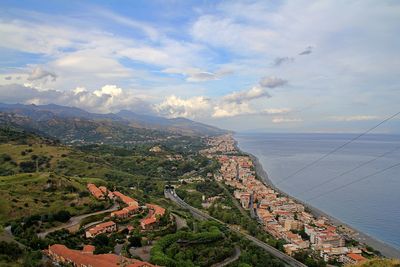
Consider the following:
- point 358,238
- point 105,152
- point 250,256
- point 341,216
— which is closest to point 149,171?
point 105,152

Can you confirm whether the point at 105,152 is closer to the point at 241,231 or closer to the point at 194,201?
the point at 194,201

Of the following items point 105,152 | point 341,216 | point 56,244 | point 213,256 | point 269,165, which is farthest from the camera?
point 269,165

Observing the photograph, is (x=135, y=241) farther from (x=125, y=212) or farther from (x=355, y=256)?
(x=355, y=256)

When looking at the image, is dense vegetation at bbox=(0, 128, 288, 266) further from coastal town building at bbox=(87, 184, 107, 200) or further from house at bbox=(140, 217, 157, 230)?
coastal town building at bbox=(87, 184, 107, 200)

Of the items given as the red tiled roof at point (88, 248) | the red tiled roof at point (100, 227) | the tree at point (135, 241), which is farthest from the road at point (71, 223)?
the tree at point (135, 241)

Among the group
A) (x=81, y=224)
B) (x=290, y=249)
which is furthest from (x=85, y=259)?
(x=290, y=249)

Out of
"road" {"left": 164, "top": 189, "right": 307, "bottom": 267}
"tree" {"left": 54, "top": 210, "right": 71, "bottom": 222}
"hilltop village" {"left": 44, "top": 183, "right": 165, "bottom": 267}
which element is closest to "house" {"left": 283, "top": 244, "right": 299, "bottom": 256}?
"road" {"left": 164, "top": 189, "right": 307, "bottom": 267}
